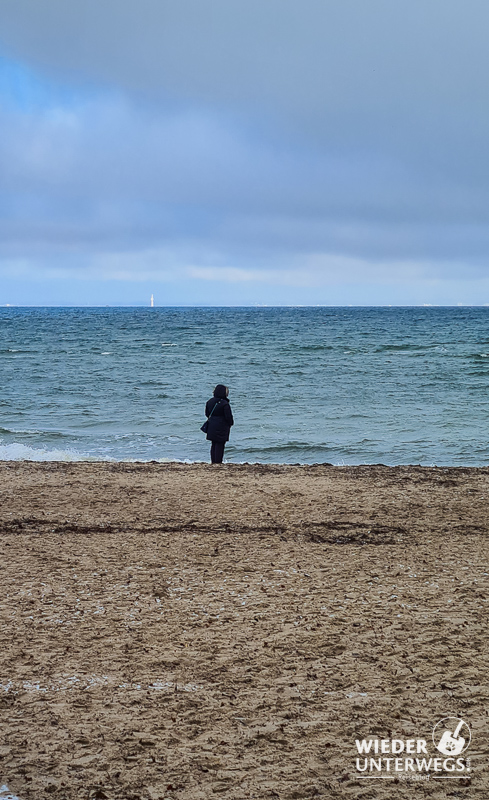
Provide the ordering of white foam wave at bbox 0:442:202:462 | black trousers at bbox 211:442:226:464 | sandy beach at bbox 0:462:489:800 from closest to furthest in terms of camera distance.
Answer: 1. sandy beach at bbox 0:462:489:800
2. black trousers at bbox 211:442:226:464
3. white foam wave at bbox 0:442:202:462

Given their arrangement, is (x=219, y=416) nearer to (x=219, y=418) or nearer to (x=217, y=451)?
(x=219, y=418)

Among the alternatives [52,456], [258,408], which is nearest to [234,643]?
[52,456]

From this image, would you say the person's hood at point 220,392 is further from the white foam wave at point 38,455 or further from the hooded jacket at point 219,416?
the white foam wave at point 38,455

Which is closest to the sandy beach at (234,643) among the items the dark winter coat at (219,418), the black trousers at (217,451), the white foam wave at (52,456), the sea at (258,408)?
the dark winter coat at (219,418)

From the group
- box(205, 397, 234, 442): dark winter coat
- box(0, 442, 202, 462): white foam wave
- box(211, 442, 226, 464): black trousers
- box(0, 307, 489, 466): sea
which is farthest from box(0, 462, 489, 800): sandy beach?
box(0, 307, 489, 466): sea

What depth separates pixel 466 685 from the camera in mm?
3672

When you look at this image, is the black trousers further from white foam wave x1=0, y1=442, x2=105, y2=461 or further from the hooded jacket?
white foam wave x1=0, y1=442, x2=105, y2=461

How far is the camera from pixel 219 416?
1009 cm

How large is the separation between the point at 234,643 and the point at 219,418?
6.08 meters

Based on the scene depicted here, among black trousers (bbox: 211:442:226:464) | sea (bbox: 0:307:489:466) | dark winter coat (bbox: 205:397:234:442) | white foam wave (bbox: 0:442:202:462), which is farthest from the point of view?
sea (bbox: 0:307:489:466)

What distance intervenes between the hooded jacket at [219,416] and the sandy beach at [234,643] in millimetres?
2649

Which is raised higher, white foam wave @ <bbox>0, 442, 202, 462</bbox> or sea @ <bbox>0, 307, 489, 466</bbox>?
sea @ <bbox>0, 307, 489, 466</bbox>

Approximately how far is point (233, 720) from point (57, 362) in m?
29.5

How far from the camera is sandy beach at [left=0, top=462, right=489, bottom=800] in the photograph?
3020mm
